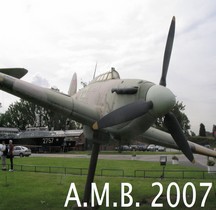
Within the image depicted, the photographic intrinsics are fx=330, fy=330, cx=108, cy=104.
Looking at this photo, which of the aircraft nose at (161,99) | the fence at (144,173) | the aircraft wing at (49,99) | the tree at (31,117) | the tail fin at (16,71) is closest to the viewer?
the aircraft nose at (161,99)

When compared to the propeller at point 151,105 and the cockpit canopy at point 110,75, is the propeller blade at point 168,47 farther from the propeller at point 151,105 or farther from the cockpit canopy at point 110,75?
the cockpit canopy at point 110,75

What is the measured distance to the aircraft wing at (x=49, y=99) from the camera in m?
10.3

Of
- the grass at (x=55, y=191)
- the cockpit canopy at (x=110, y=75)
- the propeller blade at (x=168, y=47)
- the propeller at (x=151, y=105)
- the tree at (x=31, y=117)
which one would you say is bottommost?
the grass at (x=55, y=191)

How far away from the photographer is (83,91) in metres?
12.8

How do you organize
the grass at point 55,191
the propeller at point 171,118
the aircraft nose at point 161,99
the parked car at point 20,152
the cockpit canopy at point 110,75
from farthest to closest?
the parked car at point 20,152 → the grass at point 55,191 → the cockpit canopy at point 110,75 → the propeller at point 171,118 → the aircraft nose at point 161,99

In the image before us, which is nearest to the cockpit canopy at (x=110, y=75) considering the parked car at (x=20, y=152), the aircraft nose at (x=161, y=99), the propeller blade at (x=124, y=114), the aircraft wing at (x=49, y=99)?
the aircraft wing at (x=49, y=99)

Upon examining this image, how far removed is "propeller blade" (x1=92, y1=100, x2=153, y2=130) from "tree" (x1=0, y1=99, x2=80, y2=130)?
8659cm

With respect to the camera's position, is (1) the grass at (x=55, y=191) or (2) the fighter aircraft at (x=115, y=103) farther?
(1) the grass at (x=55, y=191)

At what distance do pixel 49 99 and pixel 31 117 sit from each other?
94.3 metres

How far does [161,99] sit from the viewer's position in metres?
9.25

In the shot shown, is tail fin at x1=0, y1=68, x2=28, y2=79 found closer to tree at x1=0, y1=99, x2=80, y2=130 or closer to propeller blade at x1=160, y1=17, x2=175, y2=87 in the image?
propeller blade at x1=160, y1=17, x2=175, y2=87

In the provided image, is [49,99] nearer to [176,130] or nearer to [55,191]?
[176,130]

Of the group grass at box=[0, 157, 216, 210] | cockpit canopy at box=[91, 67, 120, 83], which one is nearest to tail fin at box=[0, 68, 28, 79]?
cockpit canopy at box=[91, 67, 120, 83]

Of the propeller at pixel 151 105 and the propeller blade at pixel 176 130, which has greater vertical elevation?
the propeller at pixel 151 105
